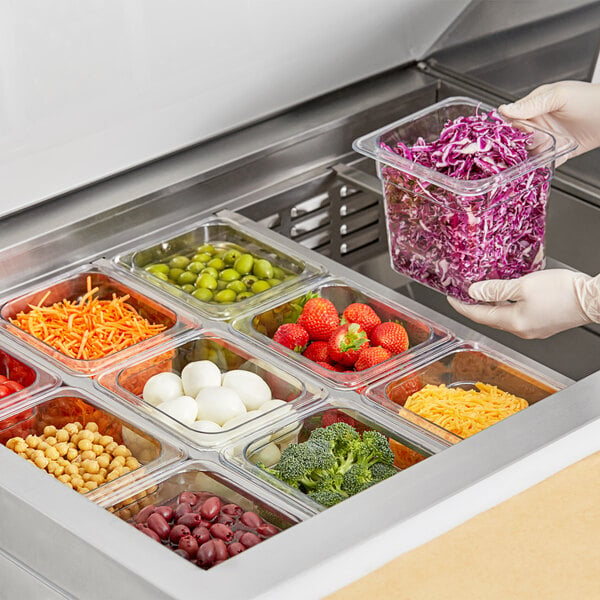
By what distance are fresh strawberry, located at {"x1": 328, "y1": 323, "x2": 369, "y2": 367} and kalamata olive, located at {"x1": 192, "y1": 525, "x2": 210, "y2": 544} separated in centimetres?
53

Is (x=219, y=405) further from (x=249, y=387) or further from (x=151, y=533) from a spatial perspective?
(x=151, y=533)

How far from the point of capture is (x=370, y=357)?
1994mm

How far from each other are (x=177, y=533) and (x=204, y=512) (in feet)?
0.22

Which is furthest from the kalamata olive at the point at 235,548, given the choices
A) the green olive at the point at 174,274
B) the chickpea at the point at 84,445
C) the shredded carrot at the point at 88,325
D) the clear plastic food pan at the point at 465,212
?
the green olive at the point at 174,274

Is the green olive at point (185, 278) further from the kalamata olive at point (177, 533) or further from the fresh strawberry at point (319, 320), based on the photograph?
the kalamata olive at point (177, 533)

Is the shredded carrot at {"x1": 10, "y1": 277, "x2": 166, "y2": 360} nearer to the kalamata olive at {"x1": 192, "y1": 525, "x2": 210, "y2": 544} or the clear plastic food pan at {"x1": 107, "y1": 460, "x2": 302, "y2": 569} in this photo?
the clear plastic food pan at {"x1": 107, "y1": 460, "x2": 302, "y2": 569}

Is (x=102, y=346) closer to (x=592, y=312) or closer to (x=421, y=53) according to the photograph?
(x=592, y=312)

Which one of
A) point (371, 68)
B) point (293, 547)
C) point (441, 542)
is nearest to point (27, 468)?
point (293, 547)

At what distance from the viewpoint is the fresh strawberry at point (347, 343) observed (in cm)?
202

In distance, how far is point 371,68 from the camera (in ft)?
8.54

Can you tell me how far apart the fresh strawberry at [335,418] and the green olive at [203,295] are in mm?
413

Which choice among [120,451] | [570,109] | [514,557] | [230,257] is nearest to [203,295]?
[230,257]

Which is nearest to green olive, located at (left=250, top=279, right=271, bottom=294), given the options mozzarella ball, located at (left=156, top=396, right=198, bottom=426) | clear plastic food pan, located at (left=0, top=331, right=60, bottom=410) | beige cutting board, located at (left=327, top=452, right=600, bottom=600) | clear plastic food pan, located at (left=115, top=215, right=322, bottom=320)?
clear plastic food pan, located at (left=115, top=215, right=322, bottom=320)

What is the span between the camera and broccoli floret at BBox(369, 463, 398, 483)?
5.80 feet
